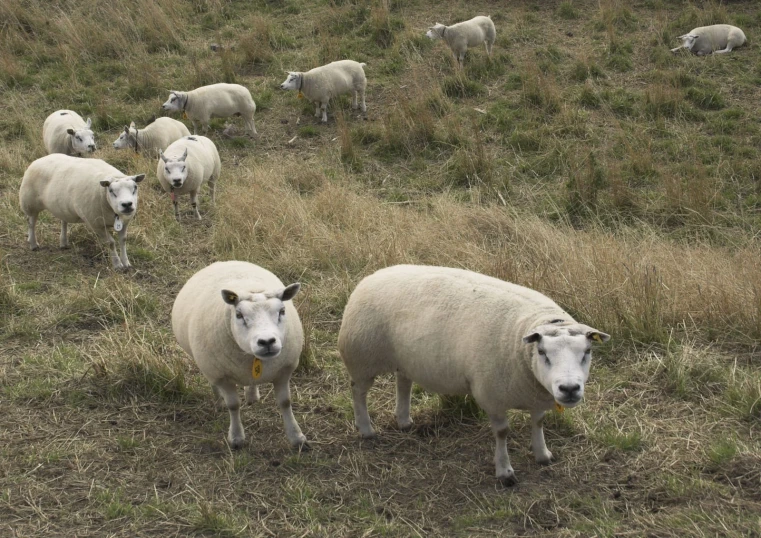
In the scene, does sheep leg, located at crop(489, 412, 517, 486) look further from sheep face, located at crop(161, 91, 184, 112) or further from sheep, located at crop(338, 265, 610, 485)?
sheep face, located at crop(161, 91, 184, 112)

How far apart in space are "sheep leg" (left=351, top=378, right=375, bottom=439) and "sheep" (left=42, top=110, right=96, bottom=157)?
665 centimetres

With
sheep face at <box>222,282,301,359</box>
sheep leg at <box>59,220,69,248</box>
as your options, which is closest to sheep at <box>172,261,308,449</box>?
sheep face at <box>222,282,301,359</box>

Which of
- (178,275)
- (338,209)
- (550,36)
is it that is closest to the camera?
(178,275)

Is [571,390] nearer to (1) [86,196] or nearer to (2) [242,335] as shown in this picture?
(2) [242,335]

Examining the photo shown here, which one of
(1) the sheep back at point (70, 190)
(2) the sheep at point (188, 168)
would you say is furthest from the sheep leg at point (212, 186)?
(1) the sheep back at point (70, 190)

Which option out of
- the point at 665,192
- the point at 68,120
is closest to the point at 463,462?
the point at 665,192

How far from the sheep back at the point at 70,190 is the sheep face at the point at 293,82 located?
4.45 metres

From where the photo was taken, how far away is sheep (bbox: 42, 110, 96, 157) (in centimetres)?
1012

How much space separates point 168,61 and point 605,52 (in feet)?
23.2

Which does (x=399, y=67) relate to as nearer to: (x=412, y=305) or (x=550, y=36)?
(x=550, y=36)

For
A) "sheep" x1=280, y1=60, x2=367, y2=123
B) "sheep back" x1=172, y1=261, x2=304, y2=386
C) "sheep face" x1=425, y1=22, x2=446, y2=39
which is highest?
"sheep back" x1=172, y1=261, x2=304, y2=386

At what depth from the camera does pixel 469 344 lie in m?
4.23

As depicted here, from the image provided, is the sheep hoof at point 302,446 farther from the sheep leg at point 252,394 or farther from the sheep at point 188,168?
the sheep at point 188,168

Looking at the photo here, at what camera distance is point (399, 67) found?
13172 millimetres
